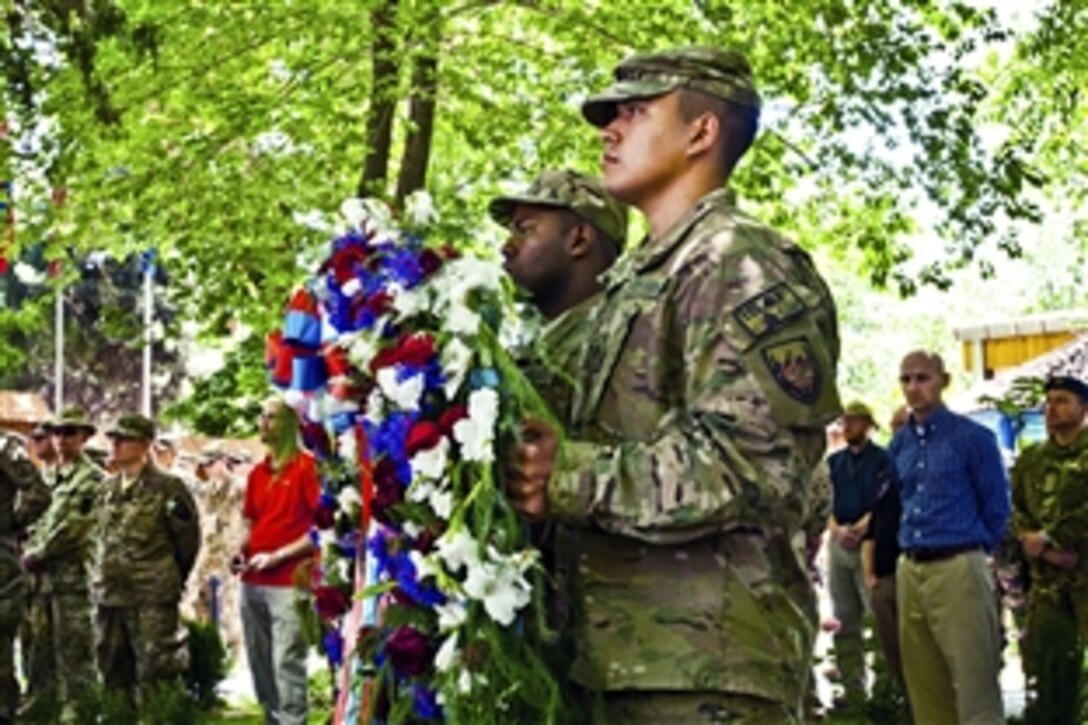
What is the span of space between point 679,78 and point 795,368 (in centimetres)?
68

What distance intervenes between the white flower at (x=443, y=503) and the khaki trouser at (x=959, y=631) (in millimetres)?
5935

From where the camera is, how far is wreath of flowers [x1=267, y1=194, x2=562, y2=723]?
378 centimetres

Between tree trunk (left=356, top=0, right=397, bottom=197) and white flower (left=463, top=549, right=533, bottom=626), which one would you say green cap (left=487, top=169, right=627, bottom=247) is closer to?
white flower (left=463, top=549, right=533, bottom=626)

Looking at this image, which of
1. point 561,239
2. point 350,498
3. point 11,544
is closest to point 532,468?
point 350,498

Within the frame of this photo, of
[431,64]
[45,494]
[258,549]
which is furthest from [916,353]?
[431,64]

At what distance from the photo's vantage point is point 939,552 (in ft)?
31.3

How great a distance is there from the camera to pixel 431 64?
53.9ft

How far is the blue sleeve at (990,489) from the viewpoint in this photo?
9625 mm

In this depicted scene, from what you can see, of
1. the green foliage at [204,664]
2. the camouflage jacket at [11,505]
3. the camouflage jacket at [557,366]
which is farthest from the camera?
the green foliage at [204,664]

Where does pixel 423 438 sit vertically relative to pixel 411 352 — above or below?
below

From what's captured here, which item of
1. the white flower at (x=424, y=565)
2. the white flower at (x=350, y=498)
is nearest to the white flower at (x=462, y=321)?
the white flower at (x=424, y=565)

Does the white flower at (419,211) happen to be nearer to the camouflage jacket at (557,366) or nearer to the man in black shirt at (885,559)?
the camouflage jacket at (557,366)

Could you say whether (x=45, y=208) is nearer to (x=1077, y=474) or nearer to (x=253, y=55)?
(x=253, y=55)

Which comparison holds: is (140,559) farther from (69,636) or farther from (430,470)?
(430,470)
